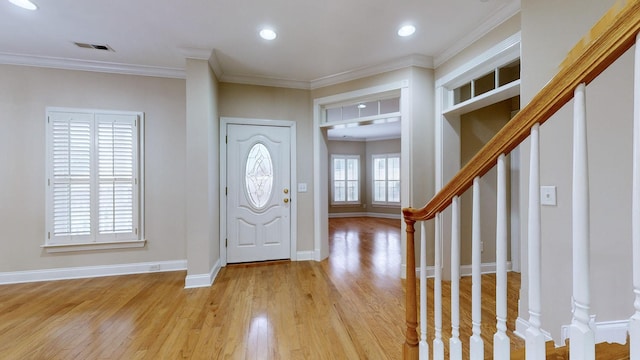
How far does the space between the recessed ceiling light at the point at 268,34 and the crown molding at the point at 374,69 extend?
A: 1.12 m

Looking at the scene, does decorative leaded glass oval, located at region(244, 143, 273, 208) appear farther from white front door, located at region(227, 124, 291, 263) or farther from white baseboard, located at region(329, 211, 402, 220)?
white baseboard, located at region(329, 211, 402, 220)

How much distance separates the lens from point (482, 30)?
8.11 feet

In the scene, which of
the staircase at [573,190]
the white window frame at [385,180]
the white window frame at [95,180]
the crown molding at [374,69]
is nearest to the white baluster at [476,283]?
the staircase at [573,190]

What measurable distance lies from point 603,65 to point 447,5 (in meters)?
2.05

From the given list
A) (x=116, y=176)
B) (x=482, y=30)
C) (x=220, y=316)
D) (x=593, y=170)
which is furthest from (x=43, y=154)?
(x=593, y=170)

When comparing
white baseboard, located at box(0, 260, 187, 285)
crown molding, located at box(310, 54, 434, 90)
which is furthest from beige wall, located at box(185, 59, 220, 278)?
crown molding, located at box(310, 54, 434, 90)

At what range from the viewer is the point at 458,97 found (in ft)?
9.99

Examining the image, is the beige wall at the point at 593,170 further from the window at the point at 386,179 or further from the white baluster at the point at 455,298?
the window at the point at 386,179

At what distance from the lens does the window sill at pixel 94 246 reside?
3.14 m

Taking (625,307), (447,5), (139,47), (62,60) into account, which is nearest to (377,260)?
(625,307)

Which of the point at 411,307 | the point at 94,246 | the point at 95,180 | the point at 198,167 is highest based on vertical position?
the point at 198,167

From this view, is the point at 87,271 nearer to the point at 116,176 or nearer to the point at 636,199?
the point at 116,176

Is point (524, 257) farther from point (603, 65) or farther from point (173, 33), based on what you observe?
point (173, 33)

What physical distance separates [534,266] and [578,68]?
53 centimetres
